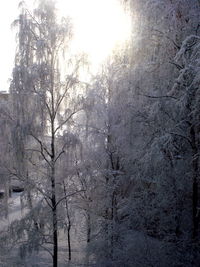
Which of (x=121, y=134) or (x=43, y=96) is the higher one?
(x=43, y=96)

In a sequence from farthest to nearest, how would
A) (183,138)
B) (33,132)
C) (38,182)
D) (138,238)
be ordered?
(138,238), (38,182), (33,132), (183,138)

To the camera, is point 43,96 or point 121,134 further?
point 121,134

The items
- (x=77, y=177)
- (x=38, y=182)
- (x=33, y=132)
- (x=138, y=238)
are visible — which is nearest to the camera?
(x=33, y=132)

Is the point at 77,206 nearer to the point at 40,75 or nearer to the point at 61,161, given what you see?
the point at 61,161

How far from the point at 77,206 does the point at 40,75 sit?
5.24 meters

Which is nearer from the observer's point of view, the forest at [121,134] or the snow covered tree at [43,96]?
the forest at [121,134]

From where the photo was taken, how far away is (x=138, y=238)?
30.8 ft

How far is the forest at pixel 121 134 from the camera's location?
702 cm

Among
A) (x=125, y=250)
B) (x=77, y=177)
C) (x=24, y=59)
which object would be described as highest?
(x=24, y=59)

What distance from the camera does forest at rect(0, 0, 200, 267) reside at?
23.0 ft

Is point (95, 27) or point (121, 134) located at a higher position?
point (95, 27)

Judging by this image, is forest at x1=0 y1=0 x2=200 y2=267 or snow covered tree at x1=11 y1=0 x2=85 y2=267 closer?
forest at x1=0 y1=0 x2=200 y2=267

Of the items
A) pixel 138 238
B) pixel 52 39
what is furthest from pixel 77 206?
pixel 52 39

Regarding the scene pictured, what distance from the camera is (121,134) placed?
987 centimetres
